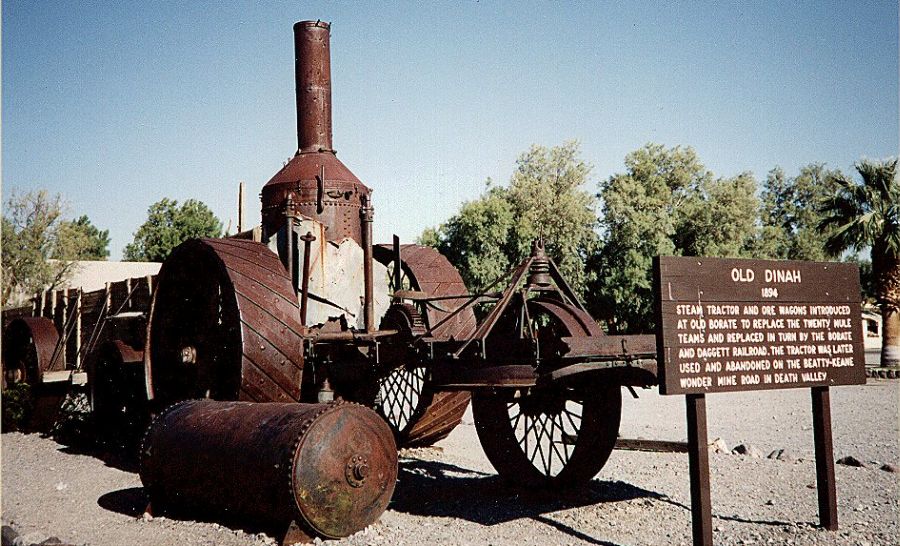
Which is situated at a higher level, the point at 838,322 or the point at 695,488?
the point at 838,322

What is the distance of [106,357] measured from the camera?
9.93 meters

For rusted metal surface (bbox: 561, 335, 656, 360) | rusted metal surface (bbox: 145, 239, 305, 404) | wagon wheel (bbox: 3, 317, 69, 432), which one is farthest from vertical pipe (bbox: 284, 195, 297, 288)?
wagon wheel (bbox: 3, 317, 69, 432)

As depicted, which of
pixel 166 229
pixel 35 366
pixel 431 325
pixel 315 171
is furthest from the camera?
pixel 166 229

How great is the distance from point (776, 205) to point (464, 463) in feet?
174

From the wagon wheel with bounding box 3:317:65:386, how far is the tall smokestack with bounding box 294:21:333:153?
17.6 ft

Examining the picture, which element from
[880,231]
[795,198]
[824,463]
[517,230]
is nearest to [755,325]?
[824,463]

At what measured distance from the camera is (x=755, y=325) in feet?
18.8

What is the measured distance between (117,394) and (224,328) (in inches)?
140

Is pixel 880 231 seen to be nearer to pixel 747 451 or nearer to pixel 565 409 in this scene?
pixel 747 451

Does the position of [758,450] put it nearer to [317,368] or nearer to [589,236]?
[317,368]

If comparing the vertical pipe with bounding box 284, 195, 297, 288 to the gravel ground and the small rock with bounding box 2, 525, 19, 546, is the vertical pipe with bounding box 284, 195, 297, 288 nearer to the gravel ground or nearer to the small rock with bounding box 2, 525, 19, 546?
the gravel ground

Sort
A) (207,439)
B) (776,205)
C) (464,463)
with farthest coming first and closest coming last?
1. (776,205)
2. (464,463)
3. (207,439)

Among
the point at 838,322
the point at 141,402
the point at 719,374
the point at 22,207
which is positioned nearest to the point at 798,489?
the point at 838,322

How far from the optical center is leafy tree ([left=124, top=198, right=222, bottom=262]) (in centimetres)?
4634
